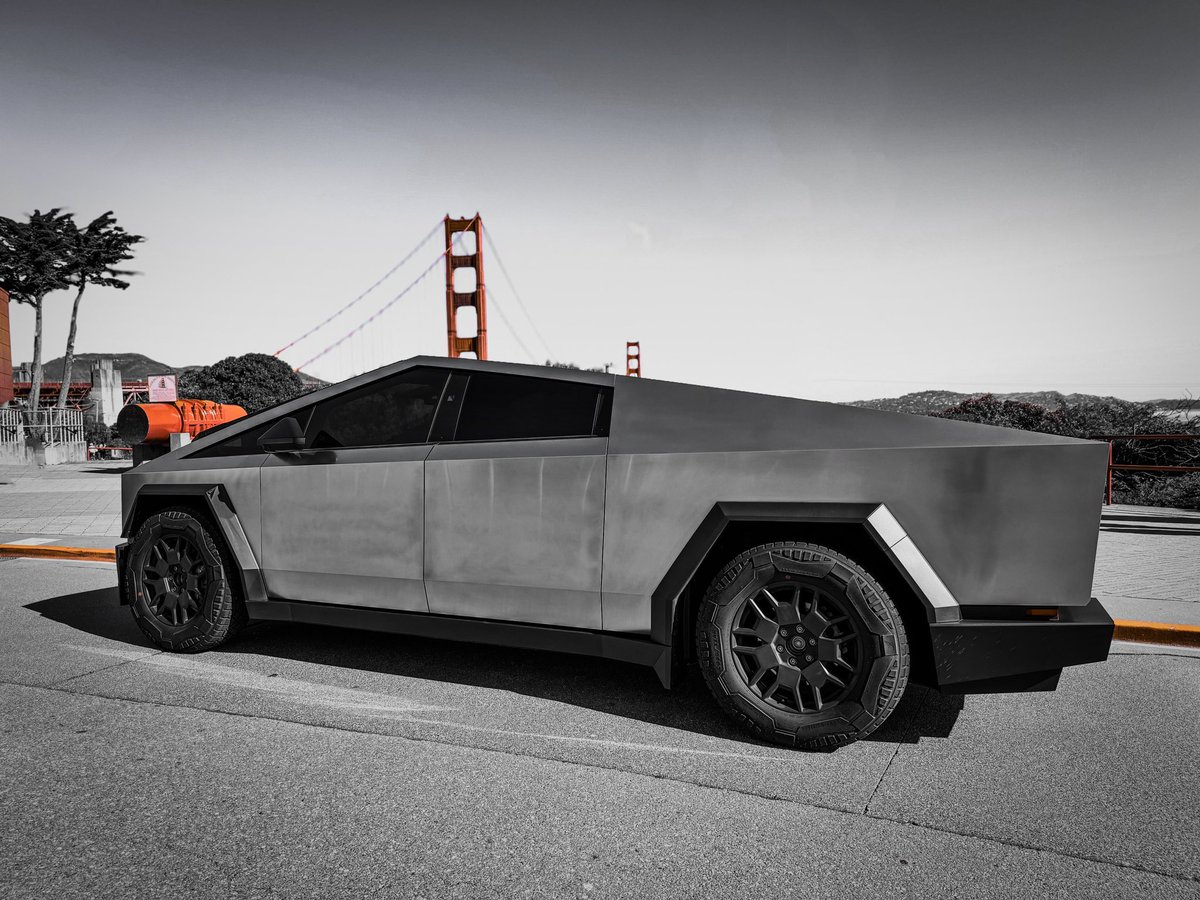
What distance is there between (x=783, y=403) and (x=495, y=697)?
5.82ft

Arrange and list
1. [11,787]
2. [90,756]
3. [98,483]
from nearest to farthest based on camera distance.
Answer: [11,787]
[90,756]
[98,483]

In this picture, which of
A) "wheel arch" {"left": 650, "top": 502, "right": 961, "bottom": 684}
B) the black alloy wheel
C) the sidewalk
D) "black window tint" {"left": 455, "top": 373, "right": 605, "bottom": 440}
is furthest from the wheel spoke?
the sidewalk

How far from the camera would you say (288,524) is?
3.77 meters

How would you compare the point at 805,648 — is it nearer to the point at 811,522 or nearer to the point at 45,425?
the point at 811,522

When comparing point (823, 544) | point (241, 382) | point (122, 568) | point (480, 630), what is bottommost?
point (480, 630)

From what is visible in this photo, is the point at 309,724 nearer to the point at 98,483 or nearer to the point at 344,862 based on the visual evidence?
the point at 344,862

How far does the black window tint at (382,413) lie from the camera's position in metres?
3.61

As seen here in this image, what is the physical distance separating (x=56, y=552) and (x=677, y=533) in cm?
716

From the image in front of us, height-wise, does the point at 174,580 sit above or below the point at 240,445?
below

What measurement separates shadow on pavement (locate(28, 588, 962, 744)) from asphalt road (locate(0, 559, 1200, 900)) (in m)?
0.02

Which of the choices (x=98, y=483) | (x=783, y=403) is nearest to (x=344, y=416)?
(x=783, y=403)

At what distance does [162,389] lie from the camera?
17.2 metres

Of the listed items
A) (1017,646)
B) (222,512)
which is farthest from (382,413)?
(1017,646)

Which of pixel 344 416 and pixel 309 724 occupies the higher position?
pixel 344 416
